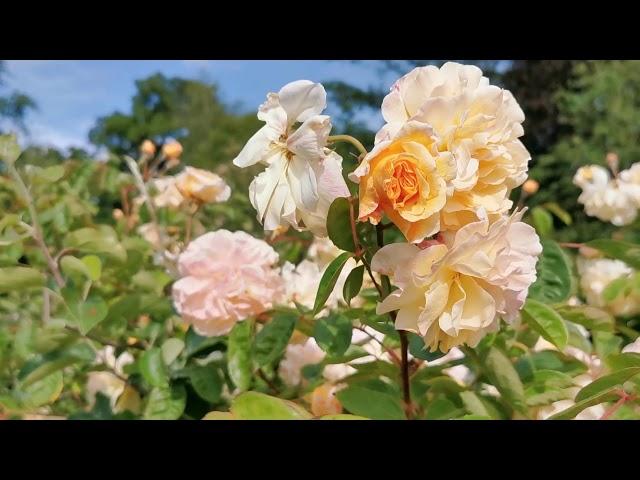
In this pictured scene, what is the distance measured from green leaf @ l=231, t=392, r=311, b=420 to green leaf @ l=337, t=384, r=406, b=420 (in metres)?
0.12

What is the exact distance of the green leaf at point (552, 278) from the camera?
0.92m

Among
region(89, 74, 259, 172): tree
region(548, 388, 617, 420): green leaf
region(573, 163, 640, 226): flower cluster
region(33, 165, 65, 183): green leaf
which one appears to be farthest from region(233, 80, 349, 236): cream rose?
region(89, 74, 259, 172): tree

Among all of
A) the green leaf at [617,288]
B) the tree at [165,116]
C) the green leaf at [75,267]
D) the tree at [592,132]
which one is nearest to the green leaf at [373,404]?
the green leaf at [75,267]

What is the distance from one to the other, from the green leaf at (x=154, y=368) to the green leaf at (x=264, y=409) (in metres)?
0.40

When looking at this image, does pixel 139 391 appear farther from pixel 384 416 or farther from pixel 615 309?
pixel 615 309

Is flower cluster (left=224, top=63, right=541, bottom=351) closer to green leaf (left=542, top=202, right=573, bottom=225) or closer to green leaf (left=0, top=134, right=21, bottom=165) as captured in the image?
green leaf (left=0, top=134, right=21, bottom=165)

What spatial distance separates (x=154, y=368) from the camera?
3.25ft

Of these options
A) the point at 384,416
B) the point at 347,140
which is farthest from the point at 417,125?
the point at 384,416

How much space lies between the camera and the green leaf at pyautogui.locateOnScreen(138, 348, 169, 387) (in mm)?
979

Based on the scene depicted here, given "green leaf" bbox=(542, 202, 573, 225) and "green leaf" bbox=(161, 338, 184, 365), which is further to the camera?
"green leaf" bbox=(542, 202, 573, 225)

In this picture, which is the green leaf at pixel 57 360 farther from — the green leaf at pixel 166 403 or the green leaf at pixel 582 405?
the green leaf at pixel 582 405

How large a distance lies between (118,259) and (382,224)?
0.67 meters

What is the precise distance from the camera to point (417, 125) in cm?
56

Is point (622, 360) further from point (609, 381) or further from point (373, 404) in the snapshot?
point (373, 404)
